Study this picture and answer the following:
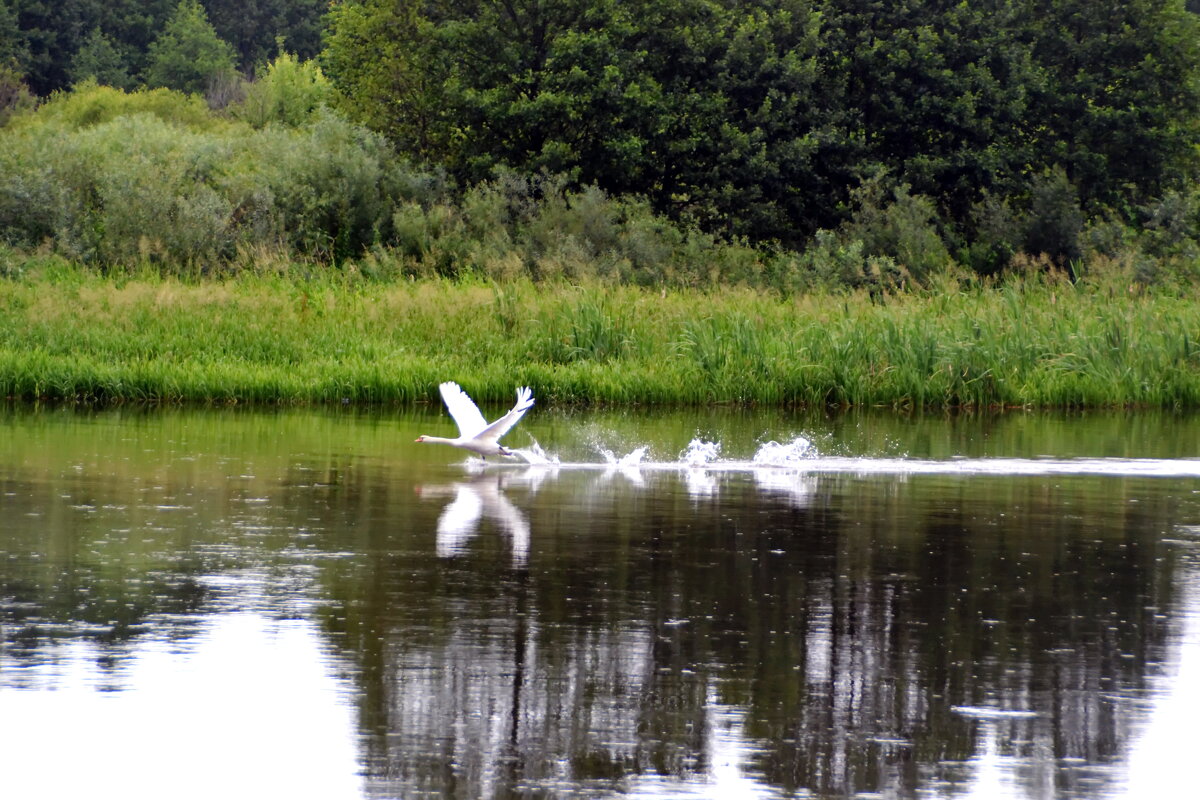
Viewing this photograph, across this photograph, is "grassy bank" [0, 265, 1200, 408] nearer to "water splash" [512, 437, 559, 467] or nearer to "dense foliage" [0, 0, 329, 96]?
"water splash" [512, 437, 559, 467]

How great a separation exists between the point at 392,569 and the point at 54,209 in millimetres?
22159

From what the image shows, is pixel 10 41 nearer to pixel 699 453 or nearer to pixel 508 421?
pixel 699 453

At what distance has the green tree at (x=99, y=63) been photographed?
70812 millimetres

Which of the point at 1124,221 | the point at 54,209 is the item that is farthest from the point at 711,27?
the point at 54,209

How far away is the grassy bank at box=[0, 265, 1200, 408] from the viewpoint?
21.1 meters

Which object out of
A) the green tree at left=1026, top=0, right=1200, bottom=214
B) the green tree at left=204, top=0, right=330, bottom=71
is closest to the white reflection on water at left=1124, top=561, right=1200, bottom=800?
the green tree at left=1026, top=0, right=1200, bottom=214

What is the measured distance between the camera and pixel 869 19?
→ 40000 mm

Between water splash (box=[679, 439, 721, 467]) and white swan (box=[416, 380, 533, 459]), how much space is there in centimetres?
Answer: 164

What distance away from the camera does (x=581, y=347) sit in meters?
22.6

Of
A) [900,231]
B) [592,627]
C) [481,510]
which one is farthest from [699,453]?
[900,231]

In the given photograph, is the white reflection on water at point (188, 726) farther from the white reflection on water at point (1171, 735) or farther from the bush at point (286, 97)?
the bush at point (286, 97)

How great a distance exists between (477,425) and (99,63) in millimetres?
62111

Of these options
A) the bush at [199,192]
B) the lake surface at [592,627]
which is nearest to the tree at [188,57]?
the bush at [199,192]

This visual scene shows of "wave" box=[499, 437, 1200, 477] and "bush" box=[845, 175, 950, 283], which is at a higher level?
"bush" box=[845, 175, 950, 283]
